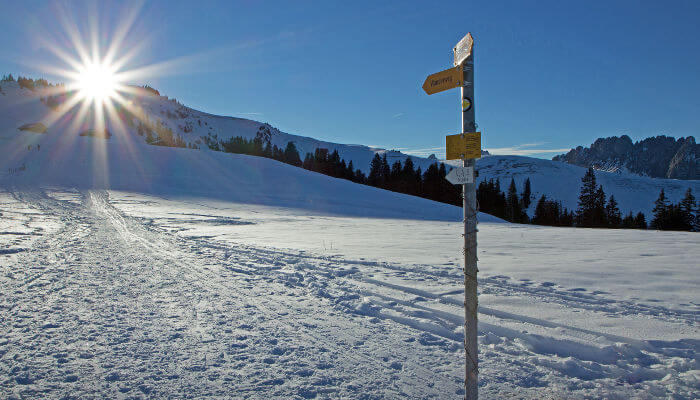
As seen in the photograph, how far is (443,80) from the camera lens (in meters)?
3.06

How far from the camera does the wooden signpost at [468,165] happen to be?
285 centimetres

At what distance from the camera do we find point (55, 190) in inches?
1044

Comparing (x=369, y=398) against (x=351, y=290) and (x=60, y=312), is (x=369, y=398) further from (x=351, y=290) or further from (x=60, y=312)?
(x=60, y=312)

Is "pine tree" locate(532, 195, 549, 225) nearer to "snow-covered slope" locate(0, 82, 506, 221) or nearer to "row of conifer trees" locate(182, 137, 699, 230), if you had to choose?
"row of conifer trees" locate(182, 137, 699, 230)

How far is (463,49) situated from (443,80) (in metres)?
0.28

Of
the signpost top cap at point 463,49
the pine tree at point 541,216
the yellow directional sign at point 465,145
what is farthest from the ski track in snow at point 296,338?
the pine tree at point 541,216

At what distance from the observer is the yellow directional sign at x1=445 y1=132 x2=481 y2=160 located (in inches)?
112

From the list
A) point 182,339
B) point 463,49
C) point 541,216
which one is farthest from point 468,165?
point 541,216

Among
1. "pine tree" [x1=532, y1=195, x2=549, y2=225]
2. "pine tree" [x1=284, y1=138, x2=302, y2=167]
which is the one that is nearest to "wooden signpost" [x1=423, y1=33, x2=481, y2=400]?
"pine tree" [x1=532, y1=195, x2=549, y2=225]

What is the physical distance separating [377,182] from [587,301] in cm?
7430

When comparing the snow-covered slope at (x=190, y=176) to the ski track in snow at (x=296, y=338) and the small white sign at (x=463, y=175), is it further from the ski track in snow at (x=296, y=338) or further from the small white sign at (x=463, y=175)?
the small white sign at (x=463, y=175)

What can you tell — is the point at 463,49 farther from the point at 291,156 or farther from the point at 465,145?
the point at 291,156

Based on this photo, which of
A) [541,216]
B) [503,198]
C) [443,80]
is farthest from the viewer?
[503,198]

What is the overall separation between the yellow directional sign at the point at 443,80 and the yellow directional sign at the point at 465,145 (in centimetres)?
44
